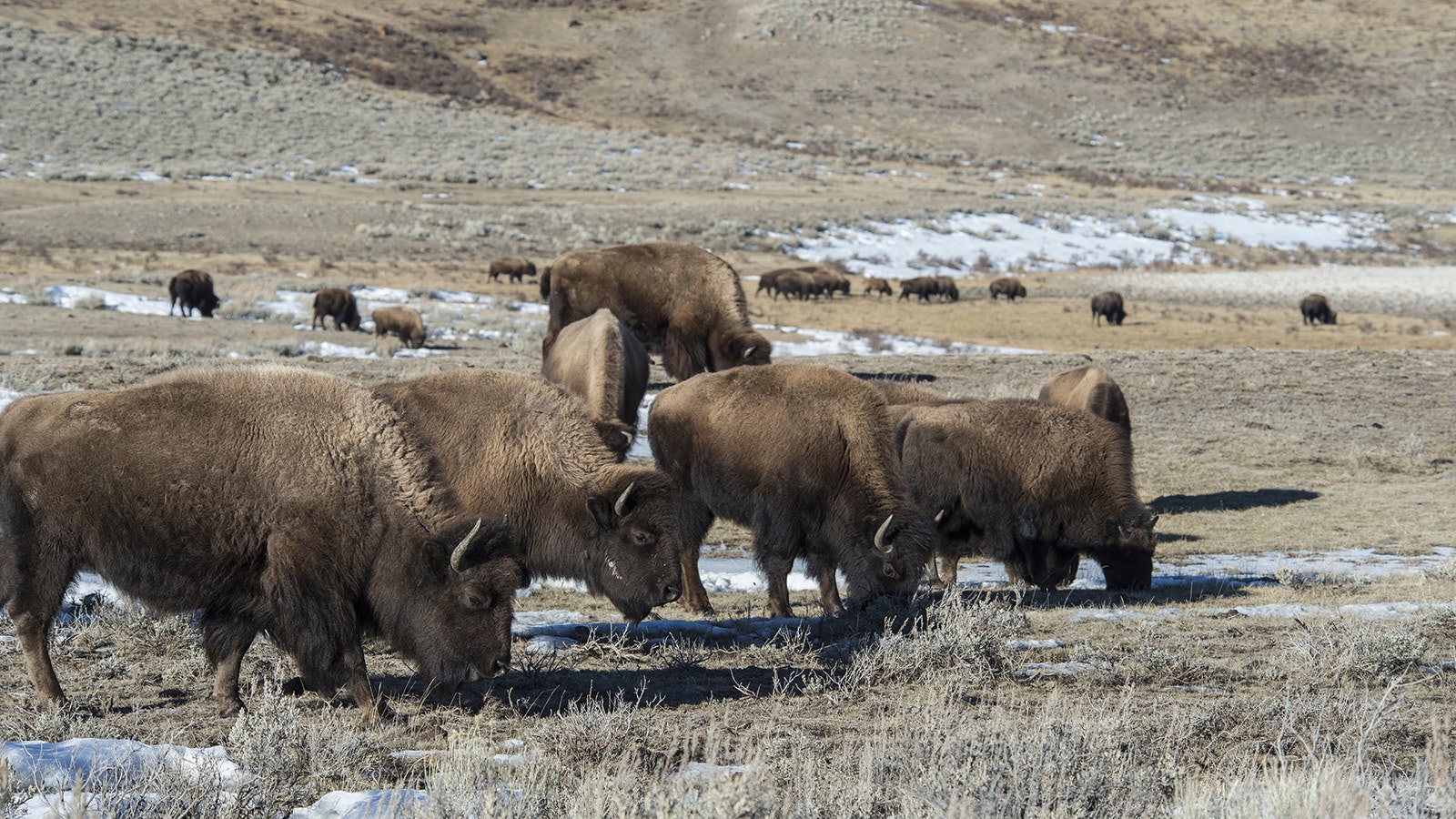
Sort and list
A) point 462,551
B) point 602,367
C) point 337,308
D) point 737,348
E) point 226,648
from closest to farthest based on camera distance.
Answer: point 462,551, point 226,648, point 602,367, point 737,348, point 337,308

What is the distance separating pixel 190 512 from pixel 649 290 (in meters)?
8.51

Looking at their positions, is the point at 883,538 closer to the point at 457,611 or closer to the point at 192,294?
the point at 457,611

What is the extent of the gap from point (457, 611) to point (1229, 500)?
11.0 m

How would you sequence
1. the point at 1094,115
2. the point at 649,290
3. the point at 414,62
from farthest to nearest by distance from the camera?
the point at 1094,115, the point at 414,62, the point at 649,290

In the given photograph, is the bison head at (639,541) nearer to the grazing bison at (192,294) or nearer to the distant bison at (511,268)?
the grazing bison at (192,294)

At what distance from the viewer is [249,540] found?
5637 millimetres

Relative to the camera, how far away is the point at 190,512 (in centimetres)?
562

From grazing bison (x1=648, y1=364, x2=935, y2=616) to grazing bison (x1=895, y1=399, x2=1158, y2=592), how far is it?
147 cm

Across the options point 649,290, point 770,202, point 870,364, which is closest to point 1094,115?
point 770,202

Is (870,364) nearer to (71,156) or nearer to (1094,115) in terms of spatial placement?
(71,156)

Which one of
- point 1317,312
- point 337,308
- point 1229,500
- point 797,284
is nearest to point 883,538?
point 1229,500

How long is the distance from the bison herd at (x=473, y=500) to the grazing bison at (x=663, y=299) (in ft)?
11.2

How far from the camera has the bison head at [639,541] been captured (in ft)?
20.5

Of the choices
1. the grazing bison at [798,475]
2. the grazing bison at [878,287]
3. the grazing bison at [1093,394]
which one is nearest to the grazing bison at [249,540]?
the grazing bison at [798,475]
